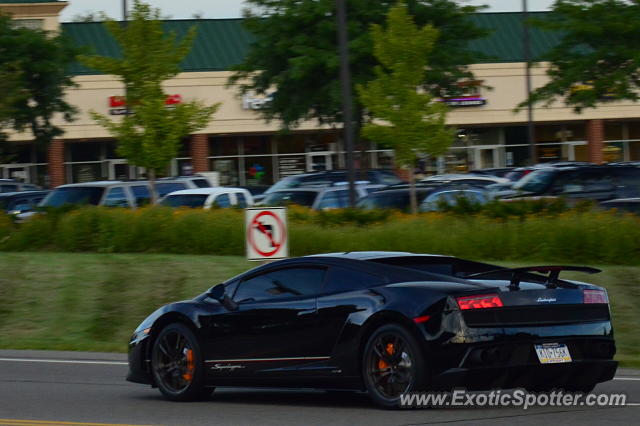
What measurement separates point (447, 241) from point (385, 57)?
840 centimetres

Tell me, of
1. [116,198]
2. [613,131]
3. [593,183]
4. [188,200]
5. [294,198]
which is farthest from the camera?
[613,131]

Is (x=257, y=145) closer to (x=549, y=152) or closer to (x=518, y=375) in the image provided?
(x=549, y=152)

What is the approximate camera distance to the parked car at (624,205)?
71.1 ft

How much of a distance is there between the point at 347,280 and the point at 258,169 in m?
52.4

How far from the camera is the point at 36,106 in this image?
42250 mm

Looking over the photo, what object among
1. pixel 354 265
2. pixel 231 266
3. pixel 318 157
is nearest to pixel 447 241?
pixel 231 266

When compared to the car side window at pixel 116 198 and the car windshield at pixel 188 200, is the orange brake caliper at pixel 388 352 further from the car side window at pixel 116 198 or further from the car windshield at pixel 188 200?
the car windshield at pixel 188 200

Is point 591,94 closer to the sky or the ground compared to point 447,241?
closer to the sky

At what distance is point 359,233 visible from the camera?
1973 centimetres

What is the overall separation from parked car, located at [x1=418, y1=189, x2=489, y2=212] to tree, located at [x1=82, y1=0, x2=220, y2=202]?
17.8 ft

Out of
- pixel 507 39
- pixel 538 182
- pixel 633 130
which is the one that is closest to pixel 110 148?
pixel 507 39

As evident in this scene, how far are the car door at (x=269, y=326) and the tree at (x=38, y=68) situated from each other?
101ft

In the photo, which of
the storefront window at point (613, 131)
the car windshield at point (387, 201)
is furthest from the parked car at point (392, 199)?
the storefront window at point (613, 131)

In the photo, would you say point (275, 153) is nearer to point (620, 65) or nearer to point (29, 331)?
Result: point (620, 65)
